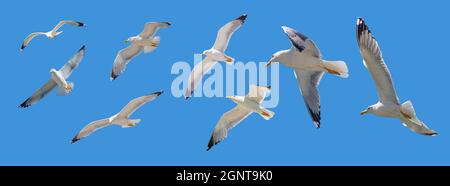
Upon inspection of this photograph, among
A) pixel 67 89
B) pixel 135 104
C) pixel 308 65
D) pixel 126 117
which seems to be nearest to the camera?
pixel 308 65

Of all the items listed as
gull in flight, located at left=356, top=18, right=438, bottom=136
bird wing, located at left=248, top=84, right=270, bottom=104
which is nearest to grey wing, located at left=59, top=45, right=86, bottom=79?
bird wing, located at left=248, top=84, right=270, bottom=104

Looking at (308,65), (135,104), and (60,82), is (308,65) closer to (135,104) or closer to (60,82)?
(135,104)

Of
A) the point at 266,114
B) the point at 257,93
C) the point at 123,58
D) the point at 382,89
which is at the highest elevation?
the point at 123,58

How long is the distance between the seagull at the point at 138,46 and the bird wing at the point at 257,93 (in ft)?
5.21

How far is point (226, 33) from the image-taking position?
10406mm

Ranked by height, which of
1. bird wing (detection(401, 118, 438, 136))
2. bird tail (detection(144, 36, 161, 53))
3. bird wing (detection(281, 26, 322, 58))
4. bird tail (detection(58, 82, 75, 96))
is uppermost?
bird tail (detection(144, 36, 161, 53))

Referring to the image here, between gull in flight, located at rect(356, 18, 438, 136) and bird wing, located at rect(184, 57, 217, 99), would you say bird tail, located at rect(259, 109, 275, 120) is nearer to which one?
gull in flight, located at rect(356, 18, 438, 136)

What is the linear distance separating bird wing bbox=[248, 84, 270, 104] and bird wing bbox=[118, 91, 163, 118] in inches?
39.6

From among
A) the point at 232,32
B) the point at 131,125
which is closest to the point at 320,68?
the point at 232,32

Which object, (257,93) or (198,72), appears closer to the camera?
(257,93)

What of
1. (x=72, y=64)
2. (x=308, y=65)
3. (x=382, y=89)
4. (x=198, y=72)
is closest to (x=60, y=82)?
(x=72, y=64)

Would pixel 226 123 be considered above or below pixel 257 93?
below

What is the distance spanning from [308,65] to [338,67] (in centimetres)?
33

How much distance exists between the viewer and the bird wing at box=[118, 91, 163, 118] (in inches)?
396
